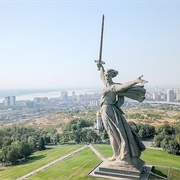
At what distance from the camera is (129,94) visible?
16422mm

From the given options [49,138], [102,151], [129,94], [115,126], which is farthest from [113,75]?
[49,138]

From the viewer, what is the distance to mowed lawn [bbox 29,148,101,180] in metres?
18.9

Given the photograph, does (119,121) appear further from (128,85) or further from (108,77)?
(108,77)

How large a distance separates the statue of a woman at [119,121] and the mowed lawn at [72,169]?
2.98 m

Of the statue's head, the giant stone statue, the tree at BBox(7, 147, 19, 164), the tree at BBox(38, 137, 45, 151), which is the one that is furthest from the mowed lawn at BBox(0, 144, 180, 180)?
the statue's head

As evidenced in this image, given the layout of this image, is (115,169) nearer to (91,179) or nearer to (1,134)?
(91,179)

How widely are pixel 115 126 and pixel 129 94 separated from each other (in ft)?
6.88

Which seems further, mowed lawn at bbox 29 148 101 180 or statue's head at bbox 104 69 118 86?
mowed lawn at bbox 29 148 101 180

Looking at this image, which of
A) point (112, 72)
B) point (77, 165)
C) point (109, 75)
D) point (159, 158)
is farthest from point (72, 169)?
point (159, 158)

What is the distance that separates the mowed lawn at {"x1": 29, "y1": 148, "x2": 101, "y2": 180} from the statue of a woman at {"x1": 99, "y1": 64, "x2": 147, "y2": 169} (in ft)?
9.77

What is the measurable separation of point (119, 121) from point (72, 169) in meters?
6.25

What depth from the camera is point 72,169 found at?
805 inches

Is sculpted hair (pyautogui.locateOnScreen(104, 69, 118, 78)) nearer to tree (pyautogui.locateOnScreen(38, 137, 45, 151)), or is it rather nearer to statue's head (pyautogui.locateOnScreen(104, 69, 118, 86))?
statue's head (pyautogui.locateOnScreen(104, 69, 118, 86))

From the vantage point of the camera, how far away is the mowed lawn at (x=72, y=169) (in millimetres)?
18944
